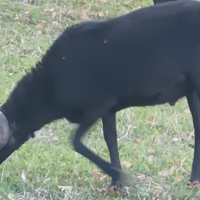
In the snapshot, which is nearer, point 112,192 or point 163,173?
point 112,192

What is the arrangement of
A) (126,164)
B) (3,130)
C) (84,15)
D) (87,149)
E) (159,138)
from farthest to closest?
(84,15), (159,138), (126,164), (87,149), (3,130)

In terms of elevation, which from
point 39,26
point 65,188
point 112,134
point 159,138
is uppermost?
point 39,26

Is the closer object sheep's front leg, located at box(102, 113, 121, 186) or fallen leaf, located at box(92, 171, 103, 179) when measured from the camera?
sheep's front leg, located at box(102, 113, 121, 186)

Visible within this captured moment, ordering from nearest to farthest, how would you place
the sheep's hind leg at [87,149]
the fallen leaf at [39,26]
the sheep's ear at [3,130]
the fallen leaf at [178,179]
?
the sheep's ear at [3,130] < the sheep's hind leg at [87,149] < the fallen leaf at [178,179] < the fallen leaf at [39,26]

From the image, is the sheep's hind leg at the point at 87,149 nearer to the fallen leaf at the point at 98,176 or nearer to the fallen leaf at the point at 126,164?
the fallen leaf at the point at 98,176

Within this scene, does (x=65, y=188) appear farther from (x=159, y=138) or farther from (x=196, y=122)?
(x=159, y=138)

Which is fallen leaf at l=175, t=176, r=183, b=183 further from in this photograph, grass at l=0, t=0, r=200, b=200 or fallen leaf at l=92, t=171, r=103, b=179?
fallen leaf at l=92, t=171, r=103, b=179

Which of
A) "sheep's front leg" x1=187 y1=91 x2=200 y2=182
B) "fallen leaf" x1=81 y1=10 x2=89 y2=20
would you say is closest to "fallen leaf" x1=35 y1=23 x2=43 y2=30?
"fallen leaf" x1=81 y1=10 x2=89 y2=20

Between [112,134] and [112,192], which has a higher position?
[112,134]

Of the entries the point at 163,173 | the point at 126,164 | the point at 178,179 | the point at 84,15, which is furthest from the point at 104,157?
the point at 84,15

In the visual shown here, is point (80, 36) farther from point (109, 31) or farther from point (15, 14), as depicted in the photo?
point (15, 14)

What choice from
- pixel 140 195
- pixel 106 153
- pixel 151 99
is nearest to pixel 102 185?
pixel 140 195

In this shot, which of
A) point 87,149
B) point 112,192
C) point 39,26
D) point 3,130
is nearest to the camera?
point 3,130

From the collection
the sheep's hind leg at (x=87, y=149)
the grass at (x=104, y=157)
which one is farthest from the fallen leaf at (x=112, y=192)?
the sheep's hind leg at (x=87, y=149)
